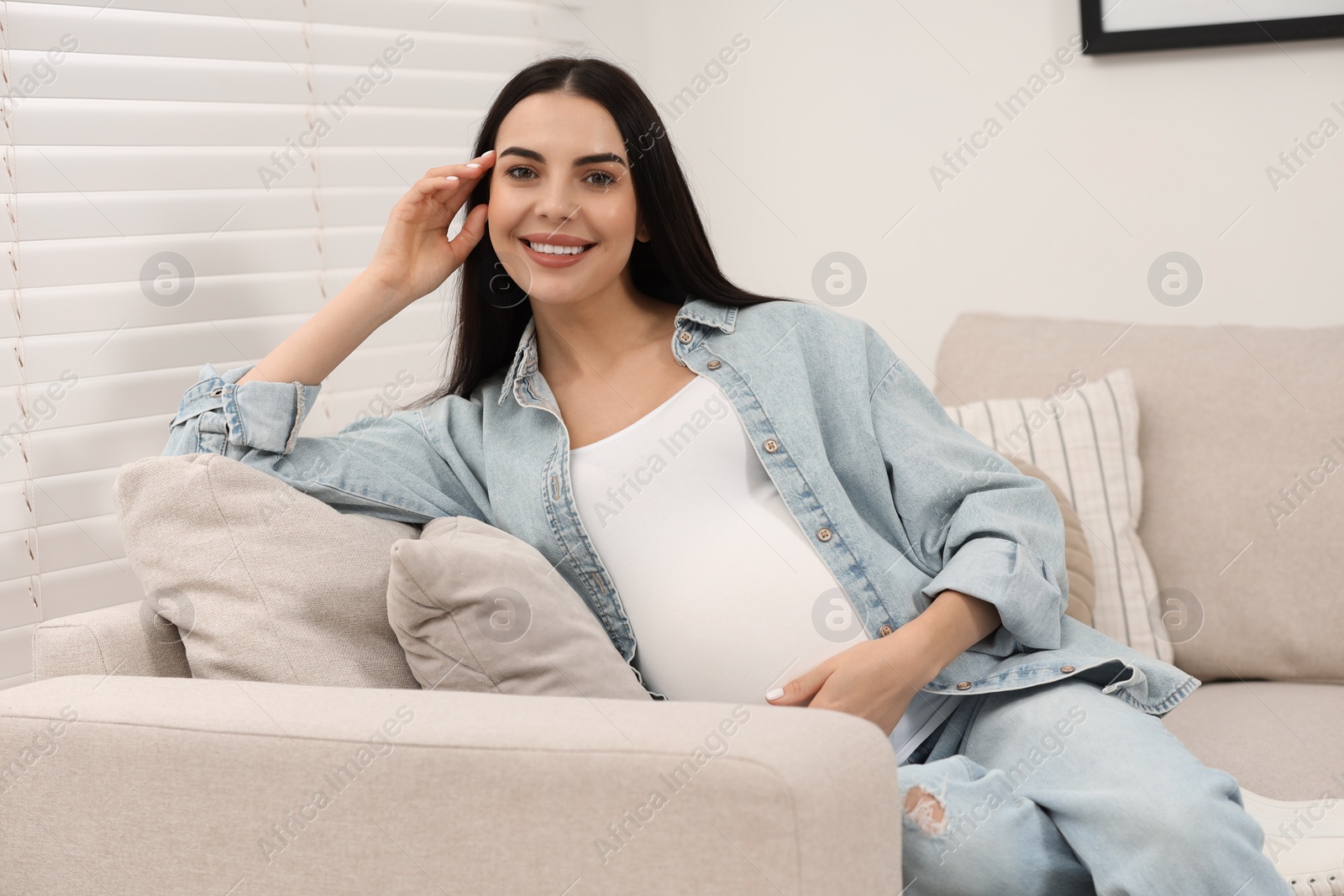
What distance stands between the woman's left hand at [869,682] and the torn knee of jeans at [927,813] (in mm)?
143

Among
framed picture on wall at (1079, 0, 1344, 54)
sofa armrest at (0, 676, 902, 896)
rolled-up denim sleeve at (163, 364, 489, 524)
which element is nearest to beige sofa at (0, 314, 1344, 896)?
sofa armrest at (0, 676, 902, 896)

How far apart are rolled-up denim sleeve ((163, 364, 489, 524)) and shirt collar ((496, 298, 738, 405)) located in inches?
4.9

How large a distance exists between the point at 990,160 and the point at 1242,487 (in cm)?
97

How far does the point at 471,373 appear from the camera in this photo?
1.52 m

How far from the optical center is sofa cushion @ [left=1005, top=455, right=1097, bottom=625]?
160 cm

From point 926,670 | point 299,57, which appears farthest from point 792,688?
point 299,57

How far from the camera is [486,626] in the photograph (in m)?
1.07

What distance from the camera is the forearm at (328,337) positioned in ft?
4.49

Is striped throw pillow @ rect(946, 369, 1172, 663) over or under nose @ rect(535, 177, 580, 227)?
under

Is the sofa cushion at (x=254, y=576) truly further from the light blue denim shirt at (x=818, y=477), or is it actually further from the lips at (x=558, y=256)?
the lips at (x=558, y=256)

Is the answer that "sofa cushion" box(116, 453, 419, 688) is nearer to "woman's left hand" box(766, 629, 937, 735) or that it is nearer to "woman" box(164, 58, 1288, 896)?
"woman" box(164, 58, 1288, 896)

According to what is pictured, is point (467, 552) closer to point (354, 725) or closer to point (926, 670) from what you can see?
point (354, 725)

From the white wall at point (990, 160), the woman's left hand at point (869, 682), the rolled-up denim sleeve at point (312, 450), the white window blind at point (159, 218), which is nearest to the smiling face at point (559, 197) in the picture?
the rolled-up denim sleeve at point (312, 450)

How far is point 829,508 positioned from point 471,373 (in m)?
0.54
